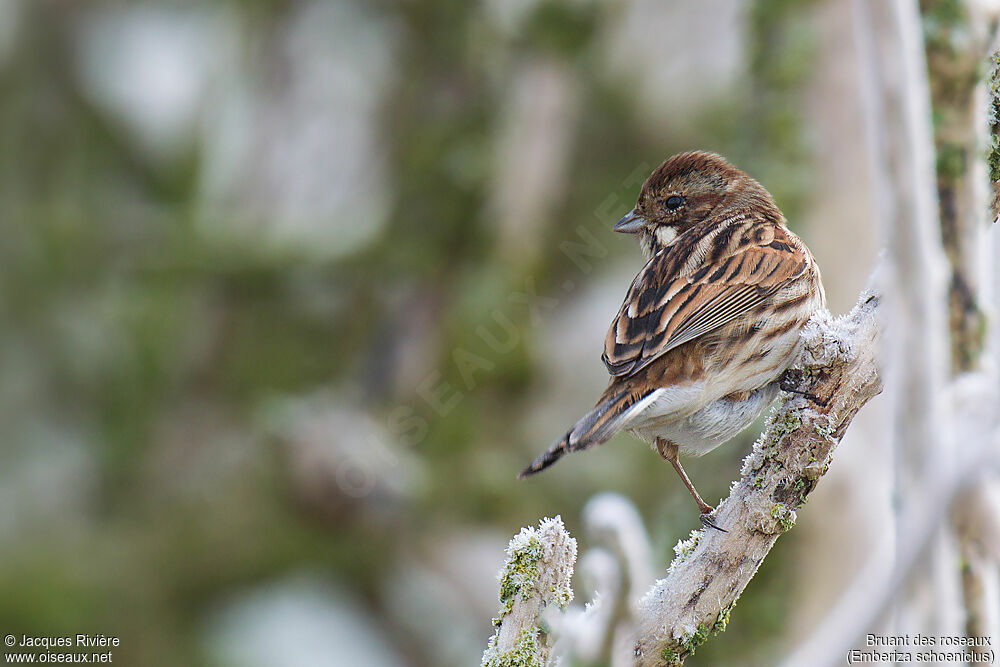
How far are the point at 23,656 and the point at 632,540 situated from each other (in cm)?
483

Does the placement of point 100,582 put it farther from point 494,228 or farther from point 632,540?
point 632,540

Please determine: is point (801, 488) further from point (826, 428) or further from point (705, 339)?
point (705, 339)

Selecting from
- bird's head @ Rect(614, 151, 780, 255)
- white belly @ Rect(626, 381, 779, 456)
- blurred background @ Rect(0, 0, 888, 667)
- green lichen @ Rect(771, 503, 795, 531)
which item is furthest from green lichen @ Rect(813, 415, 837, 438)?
blurred background @ Rect(0, 0, 888, 667)

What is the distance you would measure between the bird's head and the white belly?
73 centimetres

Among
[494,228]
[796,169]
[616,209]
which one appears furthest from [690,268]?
[494,228]

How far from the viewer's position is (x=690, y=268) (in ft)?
9.21

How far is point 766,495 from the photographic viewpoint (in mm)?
1891

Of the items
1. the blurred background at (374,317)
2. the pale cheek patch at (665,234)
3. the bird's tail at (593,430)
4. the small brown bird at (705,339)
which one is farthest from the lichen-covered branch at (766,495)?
the blurred background at (374,317)

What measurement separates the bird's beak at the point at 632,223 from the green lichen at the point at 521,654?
5.53 feet

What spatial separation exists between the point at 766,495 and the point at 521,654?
1.79 ft

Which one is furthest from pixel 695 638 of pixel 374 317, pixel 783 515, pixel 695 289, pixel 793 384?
pixel 374 317

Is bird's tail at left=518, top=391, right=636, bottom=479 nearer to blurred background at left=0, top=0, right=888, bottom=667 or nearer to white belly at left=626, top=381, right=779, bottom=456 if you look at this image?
white belly at left=626, top=381, right=779, bottom=456

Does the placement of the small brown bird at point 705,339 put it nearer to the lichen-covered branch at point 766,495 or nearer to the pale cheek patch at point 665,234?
the pale cheek patch at point 665,234

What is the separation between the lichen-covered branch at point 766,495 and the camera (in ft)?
6.03
